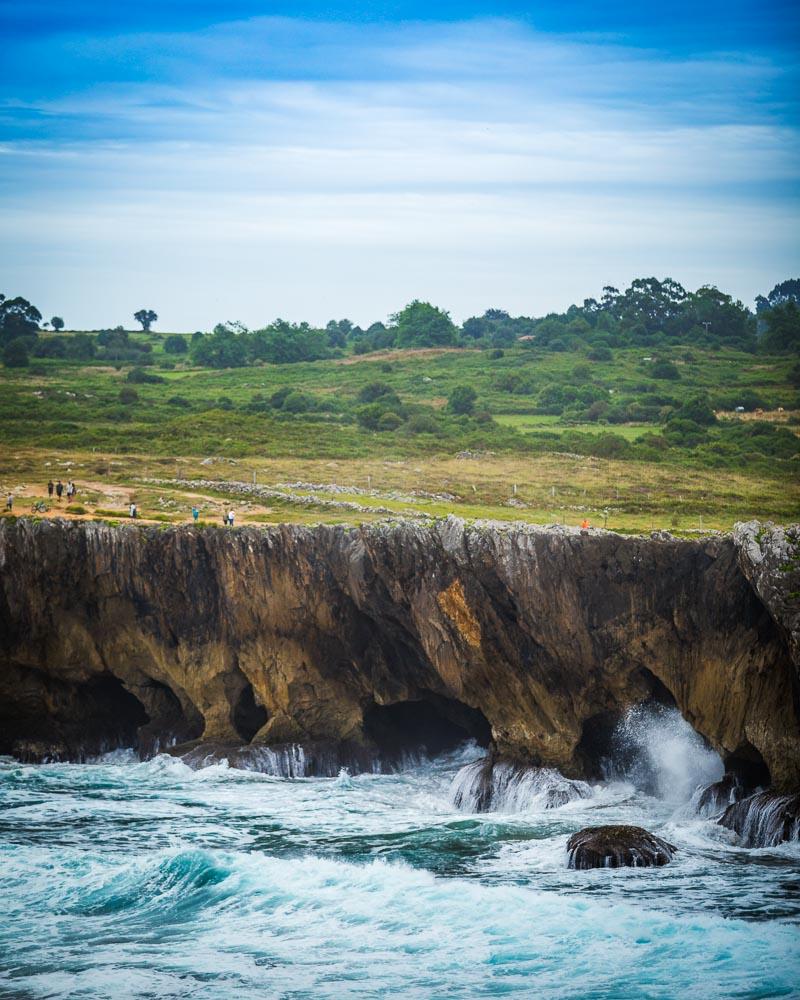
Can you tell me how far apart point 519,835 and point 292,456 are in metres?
42.8

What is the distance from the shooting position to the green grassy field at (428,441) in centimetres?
5525

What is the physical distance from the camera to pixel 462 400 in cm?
9456

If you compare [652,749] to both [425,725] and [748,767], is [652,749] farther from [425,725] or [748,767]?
[425,725]

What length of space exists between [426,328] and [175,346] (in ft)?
101

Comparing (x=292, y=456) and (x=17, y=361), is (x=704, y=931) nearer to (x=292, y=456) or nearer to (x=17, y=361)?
(x=292, y=456)

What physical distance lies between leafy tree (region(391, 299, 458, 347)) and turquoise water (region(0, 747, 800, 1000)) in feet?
335

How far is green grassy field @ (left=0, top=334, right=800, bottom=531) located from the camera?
55250mm

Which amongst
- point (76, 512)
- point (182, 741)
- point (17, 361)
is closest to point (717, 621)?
point (182, 741)

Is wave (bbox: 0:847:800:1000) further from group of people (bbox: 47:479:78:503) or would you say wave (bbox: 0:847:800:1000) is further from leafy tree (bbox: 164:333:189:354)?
leafy tree (bbox: 164:333:189:354)

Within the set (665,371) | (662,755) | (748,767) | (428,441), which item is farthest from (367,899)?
(665,371)

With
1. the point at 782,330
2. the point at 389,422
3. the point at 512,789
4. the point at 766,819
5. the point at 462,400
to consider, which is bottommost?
the point at 512,789

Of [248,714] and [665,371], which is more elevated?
[665,371]

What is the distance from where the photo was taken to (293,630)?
40.5m

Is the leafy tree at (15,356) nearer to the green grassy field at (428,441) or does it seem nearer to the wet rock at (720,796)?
the green grassy field at (428,441)
